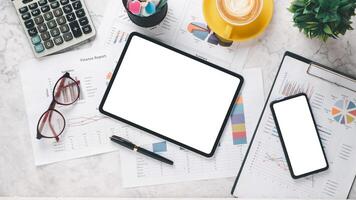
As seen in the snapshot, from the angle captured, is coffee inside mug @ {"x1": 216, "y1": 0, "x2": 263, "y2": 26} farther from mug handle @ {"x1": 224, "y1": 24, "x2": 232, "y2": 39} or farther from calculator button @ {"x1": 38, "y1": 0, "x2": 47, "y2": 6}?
calculator button @ {"x1": 38, "y1": 0, "x2": 47, "y2": 6}

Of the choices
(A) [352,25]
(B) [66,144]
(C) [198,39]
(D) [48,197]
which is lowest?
(D) [48,197]

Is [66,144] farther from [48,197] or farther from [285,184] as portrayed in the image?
[285,184]

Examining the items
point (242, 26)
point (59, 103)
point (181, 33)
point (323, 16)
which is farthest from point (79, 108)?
point (323, 16)

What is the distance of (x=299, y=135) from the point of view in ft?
2.77

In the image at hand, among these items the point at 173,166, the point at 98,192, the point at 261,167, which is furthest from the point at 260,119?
the point at 98,192

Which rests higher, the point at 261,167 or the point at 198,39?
the point at 198,39

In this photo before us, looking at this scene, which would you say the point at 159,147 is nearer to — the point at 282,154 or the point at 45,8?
the point at 282,154

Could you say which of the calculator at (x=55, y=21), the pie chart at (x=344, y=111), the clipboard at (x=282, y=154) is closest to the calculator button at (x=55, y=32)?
the calculator at (x=55, y=21)

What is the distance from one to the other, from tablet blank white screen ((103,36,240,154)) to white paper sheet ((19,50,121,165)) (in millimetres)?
32

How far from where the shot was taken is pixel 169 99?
2.85 ft

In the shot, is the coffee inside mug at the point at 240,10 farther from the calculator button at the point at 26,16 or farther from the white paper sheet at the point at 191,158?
the calculator button at the point at 26,16

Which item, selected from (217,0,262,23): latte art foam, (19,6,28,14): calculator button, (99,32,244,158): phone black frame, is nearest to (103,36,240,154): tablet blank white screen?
(99,32,244,158): phone black frame

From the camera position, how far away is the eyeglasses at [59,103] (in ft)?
2.91

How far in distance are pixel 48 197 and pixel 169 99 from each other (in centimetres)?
30
